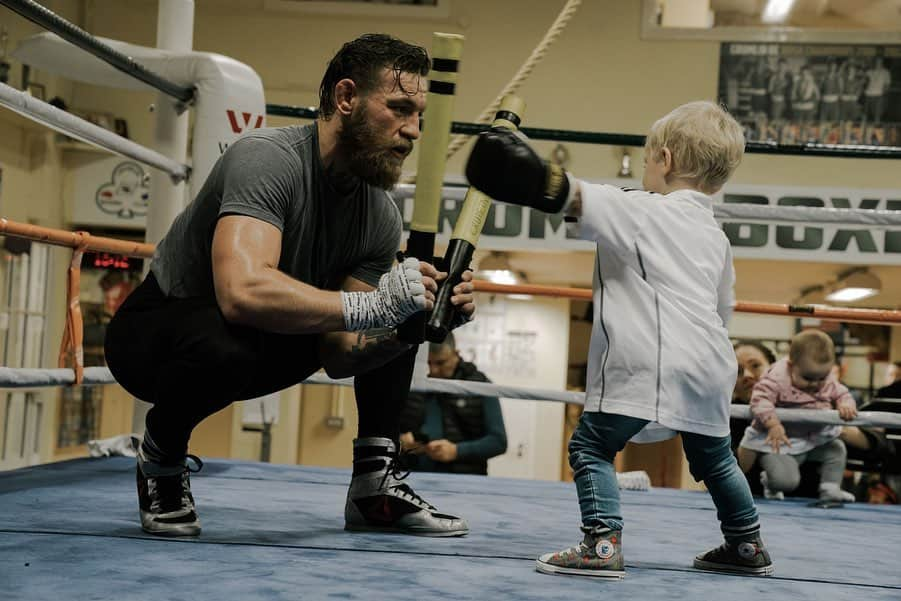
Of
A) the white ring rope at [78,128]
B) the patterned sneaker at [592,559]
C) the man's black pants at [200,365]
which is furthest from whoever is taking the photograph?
the white ring rope at [78,128]

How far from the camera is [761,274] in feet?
20.7

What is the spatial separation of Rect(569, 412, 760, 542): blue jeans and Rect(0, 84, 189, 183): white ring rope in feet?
3.10

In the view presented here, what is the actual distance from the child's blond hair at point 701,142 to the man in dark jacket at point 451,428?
1.50 metres

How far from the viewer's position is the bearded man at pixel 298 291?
1149 mm

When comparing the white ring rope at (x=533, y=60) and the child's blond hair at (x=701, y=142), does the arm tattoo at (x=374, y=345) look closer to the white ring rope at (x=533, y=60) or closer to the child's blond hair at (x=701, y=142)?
the child's blond hair at (x=701, y=142)

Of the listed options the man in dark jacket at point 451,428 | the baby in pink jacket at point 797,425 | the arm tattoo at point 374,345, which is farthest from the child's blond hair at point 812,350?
the arm tattoo at point 374,345

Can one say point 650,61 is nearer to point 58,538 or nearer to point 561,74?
point 561,74

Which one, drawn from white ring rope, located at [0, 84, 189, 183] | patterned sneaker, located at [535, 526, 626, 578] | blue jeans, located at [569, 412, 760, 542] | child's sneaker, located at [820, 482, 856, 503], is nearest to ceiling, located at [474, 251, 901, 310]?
child's sneaker, located at [820, 482, 856, 503]

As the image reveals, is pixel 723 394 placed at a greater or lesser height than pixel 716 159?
lesser

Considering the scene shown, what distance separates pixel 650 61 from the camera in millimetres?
5746

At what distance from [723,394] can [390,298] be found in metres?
0.41

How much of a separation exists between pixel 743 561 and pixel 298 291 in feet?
2.02

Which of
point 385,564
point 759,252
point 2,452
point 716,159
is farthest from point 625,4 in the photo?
point 385,564

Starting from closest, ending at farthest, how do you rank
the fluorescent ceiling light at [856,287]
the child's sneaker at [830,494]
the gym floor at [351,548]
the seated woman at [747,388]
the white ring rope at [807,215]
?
the gym floor at [351,548]
the child's sneaker at [830,494]
the white ring rope at [807,215]
the seated woman at [747,388]
the fluorescent ceiling light at [856,287]
